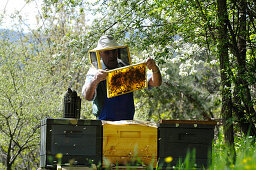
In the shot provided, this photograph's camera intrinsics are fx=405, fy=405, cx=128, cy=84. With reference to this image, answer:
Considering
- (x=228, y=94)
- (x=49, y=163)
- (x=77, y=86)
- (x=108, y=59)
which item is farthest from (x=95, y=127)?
(x=77, y=86)

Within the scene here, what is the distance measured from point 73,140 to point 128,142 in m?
0.52

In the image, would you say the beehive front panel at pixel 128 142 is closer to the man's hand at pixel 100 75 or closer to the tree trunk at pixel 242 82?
A: the man's hand at pixel 100 75

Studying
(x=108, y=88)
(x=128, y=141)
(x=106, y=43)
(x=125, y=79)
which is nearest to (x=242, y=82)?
(x=106, y=43)

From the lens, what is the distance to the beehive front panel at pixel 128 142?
3.77 m

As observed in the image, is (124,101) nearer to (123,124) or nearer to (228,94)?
(123,124)

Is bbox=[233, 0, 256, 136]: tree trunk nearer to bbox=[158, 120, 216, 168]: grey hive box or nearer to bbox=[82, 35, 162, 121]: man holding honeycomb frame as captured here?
bbox=[82, 35, 162, 121]: man holding honeycomb frame

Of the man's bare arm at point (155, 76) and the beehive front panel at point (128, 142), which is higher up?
the man's bare arm at point (155, 76)

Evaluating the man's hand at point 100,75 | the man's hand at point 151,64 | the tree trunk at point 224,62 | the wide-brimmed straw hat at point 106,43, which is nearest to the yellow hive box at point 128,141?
the man's hand at point 100,75

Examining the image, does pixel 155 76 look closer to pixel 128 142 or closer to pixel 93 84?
pixel 93 84

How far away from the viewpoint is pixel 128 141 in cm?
381

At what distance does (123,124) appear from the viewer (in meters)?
3.83

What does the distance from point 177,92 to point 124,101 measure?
13.0 metres

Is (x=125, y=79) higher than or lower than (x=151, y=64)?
lower

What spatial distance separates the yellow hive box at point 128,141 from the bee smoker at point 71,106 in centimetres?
40
